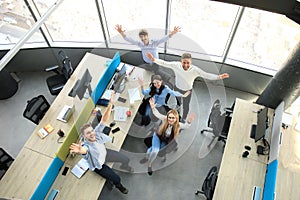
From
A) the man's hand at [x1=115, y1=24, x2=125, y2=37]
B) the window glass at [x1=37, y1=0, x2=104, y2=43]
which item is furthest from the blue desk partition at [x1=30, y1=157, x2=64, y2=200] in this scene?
the window glass at [x1=37, y1=0, x2=104, y2=43]

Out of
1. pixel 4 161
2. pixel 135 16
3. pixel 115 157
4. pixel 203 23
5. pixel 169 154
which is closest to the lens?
pixel 4 161

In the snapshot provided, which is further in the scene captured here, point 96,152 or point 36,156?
point 36,156

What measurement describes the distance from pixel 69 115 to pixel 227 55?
9.83ft

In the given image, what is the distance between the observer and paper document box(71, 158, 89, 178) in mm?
4184

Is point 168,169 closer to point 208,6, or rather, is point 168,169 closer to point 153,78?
point 153,78

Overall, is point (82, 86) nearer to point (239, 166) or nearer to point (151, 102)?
point (151, 102)

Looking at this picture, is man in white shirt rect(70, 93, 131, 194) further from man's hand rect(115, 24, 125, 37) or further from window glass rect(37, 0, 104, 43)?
window glass rect(37, 0, 104, 43)

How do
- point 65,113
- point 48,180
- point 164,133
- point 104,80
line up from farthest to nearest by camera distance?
point 104,80 → point 65,113 → point 164,133 → point 48,180

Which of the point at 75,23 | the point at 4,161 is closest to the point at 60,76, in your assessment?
the point at 75,23

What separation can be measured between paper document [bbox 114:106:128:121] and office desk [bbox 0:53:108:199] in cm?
50

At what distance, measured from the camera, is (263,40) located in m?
5.36

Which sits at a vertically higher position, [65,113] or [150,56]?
[150,56]

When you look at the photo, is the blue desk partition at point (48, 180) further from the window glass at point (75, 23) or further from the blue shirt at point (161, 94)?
the window glass at point (75, 23)

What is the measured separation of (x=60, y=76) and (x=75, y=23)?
42.3 inches
